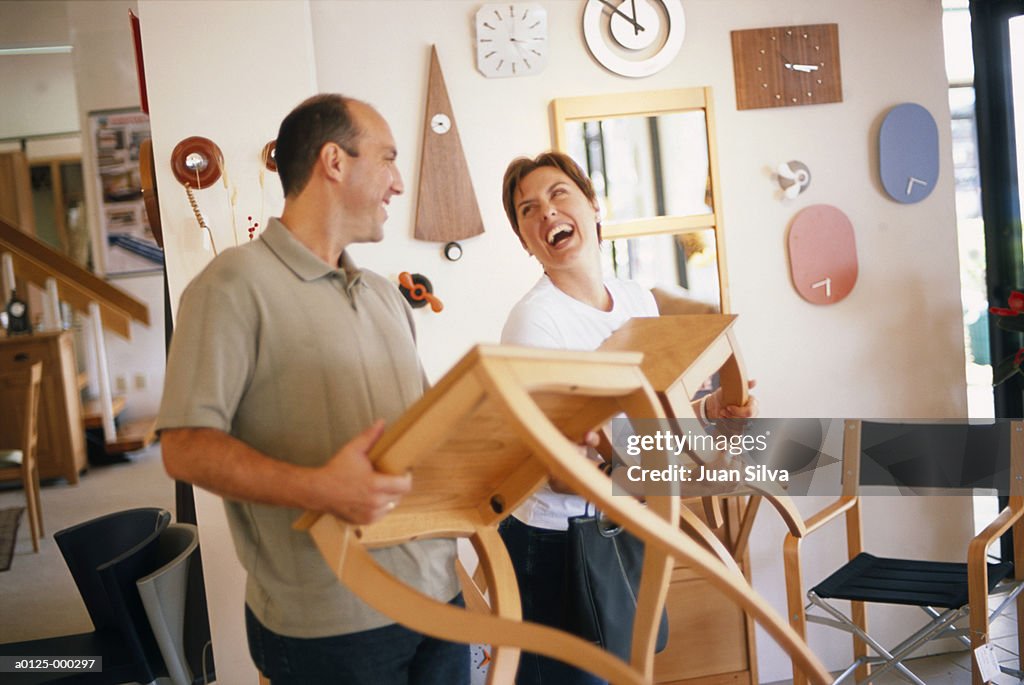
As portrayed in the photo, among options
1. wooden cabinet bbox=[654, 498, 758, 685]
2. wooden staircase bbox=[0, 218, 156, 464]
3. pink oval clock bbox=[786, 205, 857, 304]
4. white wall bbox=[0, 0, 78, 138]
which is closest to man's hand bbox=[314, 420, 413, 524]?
wooden cabinet bbox=[654, 498, 758, 685]

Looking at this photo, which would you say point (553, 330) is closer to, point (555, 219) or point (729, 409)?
point (555, 219)

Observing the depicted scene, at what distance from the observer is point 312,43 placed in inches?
117

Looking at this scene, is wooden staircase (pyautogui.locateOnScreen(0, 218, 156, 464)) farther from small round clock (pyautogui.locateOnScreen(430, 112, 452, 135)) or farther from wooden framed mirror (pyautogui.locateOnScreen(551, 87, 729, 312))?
wooden framed mirror (pyautogui.locateOnScreen(551, 87, 729, 312))

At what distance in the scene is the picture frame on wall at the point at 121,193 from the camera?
5480 mm

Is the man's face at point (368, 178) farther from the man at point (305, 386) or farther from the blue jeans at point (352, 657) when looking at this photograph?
the blue jeans at point (352, 657)

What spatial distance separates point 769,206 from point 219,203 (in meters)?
1.86

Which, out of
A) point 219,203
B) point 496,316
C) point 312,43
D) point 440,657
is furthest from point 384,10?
point 440,657

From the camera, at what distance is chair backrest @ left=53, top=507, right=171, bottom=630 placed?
309cm

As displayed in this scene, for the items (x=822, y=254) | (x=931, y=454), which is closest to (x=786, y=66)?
(x=822, y=254)

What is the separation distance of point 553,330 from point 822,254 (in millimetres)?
1791

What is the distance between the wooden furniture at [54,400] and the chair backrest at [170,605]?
6.43 ft

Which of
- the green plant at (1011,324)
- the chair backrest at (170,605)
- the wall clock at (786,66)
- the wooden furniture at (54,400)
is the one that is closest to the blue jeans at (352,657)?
the chair backrest at (170,605)

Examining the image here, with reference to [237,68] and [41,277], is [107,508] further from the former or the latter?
[237,68]

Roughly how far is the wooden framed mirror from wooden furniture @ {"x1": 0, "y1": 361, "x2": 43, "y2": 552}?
2.78m
